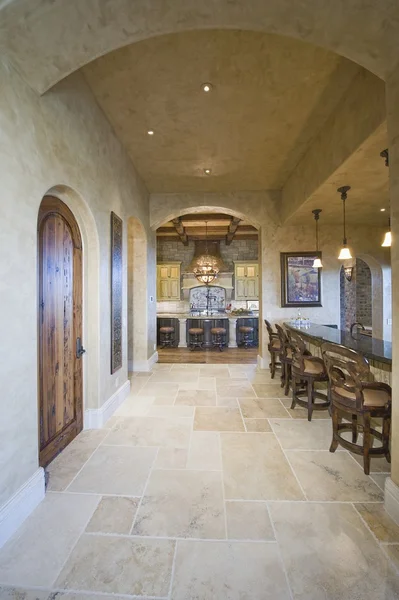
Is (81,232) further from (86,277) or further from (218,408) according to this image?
(218,408)

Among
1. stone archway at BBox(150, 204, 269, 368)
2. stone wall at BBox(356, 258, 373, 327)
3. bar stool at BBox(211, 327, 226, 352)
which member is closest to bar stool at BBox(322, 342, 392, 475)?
stone archway at BBox(150, 204, 269, 368)

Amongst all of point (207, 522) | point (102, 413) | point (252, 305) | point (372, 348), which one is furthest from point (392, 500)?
point (252, 305)

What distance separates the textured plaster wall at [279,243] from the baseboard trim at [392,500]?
3.62m

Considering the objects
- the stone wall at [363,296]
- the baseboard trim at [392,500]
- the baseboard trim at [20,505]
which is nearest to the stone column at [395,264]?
the baseboard trim at [392,500]

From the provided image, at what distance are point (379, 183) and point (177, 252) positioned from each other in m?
6.99

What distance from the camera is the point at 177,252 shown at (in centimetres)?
960

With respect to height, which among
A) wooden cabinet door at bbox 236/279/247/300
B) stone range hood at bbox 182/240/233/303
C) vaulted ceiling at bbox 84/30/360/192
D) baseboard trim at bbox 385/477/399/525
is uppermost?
vaulted ceiling at bbox 84/30/360/192

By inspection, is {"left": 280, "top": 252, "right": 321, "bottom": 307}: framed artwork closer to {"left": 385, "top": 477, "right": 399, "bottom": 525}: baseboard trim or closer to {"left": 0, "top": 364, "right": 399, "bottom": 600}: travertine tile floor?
{"left": 0, "top": 364, "right": 399, "bottom": 600}: travertine tile floor

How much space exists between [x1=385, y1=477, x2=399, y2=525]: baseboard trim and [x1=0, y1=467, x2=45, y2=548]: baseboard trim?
235 centimetres

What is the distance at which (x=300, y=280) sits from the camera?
5340 mm

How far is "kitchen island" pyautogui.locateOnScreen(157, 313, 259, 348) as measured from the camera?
26.3ft

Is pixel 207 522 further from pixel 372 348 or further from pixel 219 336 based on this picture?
pixel 219 336

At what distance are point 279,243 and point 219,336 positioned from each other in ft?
11.2

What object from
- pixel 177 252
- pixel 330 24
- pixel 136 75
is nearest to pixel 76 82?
pixel 136 75
